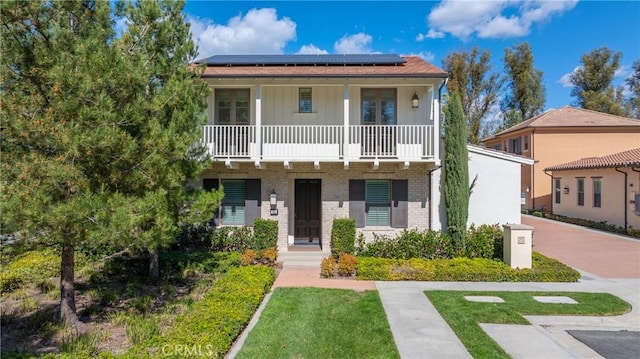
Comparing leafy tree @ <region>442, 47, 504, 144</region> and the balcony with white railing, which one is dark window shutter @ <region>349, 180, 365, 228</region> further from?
leafy tree @ <region>442, 47, 504, 144</region>

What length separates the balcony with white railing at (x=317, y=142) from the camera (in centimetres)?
1067

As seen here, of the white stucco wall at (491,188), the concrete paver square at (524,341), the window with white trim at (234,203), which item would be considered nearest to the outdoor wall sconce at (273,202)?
the window with white trim at (234,203)

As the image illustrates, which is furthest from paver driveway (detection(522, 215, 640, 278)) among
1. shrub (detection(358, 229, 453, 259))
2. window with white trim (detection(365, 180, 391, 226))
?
window with white trim (detection(365, 180, 391, 226))

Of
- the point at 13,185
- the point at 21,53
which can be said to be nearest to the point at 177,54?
the point at 21,53

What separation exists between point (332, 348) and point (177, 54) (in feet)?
19.1

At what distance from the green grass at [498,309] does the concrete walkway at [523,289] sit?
0.15 m

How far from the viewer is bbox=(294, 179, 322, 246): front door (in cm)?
1216

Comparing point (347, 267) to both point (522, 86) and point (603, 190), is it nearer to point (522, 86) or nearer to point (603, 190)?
point (603, 190)

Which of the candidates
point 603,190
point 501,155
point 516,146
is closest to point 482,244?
point 501,155

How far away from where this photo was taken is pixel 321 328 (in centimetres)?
556

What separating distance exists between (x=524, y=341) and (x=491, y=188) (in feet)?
22.6

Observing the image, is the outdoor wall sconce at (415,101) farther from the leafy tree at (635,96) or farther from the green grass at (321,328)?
the leafy tree at (635,96)

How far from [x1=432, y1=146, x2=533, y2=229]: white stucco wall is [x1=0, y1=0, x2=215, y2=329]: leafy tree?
8.45 m

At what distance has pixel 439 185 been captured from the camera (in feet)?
36.6
